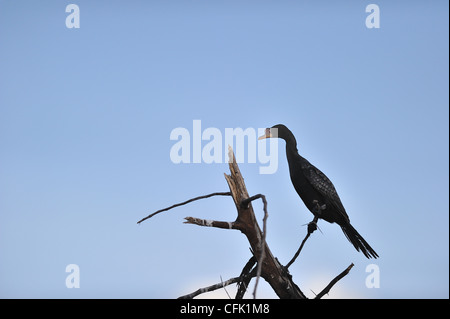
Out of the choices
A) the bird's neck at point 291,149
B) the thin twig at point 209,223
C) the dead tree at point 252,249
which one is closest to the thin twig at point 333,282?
the dead tree at point 252,249

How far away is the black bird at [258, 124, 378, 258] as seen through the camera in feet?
20.7

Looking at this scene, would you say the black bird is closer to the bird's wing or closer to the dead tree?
the bird's wing

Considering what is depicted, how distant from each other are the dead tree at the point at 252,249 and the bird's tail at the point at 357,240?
1644 millimetres

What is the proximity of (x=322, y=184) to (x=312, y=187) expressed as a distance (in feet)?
0.46

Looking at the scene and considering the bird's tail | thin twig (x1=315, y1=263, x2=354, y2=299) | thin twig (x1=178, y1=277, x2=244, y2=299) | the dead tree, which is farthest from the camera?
the bird's tail

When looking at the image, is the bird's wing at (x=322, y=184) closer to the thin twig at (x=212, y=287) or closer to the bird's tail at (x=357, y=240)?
the bird's tail at (x=357, y=240)

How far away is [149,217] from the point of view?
3.98m

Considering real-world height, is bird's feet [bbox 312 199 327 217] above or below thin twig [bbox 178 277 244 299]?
above

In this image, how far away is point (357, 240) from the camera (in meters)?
6.19

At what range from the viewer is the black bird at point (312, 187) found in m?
6.32

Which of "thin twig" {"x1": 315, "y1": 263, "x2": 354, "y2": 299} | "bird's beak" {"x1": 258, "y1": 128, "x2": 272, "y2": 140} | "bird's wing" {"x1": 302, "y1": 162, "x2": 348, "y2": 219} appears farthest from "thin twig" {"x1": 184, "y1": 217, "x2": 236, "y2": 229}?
"bird's wing" {"x1": 302, "y1": 162, "x2": 348, "y2": 219}
